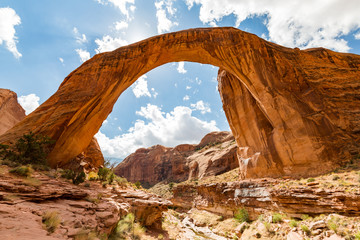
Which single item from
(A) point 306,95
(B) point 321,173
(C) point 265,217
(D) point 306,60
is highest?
(D) point 306,60

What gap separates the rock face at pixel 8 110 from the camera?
78.3 feet

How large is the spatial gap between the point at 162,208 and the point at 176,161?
37.1m

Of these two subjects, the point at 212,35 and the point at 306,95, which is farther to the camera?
the point at 212,35

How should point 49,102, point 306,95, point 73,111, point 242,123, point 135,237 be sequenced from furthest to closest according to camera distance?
point 242,123
point 306,95
point 49,102
point 73,111
point 135,237

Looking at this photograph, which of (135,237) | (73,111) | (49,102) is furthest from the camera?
(49,102)

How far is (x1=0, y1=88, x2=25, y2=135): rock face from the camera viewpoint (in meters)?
23.9

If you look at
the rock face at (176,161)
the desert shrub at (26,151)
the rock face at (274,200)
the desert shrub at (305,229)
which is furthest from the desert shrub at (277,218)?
the rock face at (176,161)

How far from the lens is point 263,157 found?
14.7 m

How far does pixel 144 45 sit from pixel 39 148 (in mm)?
12819

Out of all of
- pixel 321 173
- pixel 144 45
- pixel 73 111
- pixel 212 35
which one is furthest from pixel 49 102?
pixel 321 173

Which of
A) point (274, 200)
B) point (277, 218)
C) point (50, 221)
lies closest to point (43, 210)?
point (50, 221)

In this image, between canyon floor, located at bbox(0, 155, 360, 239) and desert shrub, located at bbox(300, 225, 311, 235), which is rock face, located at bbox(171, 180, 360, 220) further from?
desert shrub, located at bbox(300, 225, 311, 235)

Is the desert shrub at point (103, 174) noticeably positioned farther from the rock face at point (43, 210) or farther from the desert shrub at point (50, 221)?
the desert shrub at point (50, 221)

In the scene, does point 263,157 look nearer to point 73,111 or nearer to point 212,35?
point 212,35
